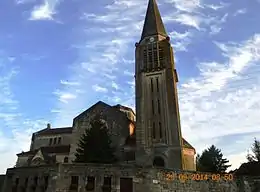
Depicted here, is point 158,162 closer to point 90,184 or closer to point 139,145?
point 139,145

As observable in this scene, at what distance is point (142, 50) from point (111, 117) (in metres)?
11.1

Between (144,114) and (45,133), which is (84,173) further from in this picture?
(45,133)

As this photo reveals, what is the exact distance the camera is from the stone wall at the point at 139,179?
2116cm

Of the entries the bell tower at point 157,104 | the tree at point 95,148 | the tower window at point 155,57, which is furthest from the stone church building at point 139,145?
the tree at point 95,148

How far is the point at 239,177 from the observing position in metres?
22.9

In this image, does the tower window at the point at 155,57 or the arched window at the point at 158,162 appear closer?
the arched window at the point at 158,162

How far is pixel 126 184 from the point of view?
847 inches

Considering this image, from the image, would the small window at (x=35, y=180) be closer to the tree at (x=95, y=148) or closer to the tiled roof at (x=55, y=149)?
the tree at (x=95, y=148)

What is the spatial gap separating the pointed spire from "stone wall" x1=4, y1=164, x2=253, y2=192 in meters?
26.1

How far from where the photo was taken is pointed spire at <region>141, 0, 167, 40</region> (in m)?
43.3

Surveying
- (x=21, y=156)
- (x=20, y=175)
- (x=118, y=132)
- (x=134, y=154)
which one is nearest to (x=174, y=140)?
(x=134, y=154)
